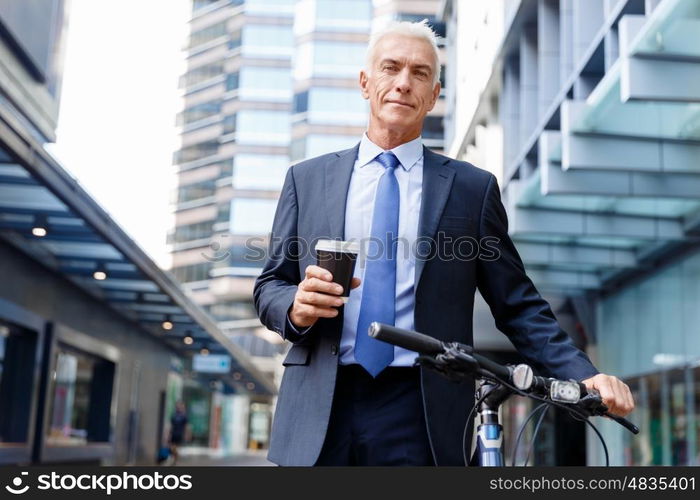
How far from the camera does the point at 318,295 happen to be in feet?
6.59

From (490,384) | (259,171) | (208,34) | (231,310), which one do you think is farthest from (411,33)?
(231,310)

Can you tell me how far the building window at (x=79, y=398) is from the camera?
17.7 m

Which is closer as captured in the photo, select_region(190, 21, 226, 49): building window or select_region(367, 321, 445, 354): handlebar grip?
select_region(367, 321, 445, 354): handlebar grip

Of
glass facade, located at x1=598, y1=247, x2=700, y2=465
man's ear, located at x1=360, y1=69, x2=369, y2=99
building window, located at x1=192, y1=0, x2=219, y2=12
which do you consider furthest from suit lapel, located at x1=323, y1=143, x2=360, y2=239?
building window, located at x1=192, y1=0, x2=219, y2=12

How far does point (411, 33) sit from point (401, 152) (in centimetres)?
29

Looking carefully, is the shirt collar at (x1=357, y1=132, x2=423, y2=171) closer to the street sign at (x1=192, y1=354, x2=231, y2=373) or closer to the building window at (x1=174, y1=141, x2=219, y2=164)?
the street sign at (x1=192, y1=354, x2=231, y2=373)

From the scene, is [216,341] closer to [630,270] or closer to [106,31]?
[106,31]

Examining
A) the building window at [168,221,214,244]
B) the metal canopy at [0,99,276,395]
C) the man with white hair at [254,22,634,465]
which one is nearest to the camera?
the man with white hair at [254,22,634,465]

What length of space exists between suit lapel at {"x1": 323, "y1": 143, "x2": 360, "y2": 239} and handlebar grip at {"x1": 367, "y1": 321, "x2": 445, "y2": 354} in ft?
2.43

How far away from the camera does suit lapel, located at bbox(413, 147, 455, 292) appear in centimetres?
232

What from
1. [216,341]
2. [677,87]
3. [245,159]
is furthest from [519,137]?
[245,159]

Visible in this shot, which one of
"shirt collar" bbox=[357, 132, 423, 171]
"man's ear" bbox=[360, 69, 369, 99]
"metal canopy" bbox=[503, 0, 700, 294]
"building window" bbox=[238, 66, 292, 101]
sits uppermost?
"building window" bbox=[238, 66, 292, 101]

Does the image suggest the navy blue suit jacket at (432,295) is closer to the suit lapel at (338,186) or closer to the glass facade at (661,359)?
the suit lapel at (338,186)

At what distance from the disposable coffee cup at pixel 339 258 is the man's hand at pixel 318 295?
17 mm
